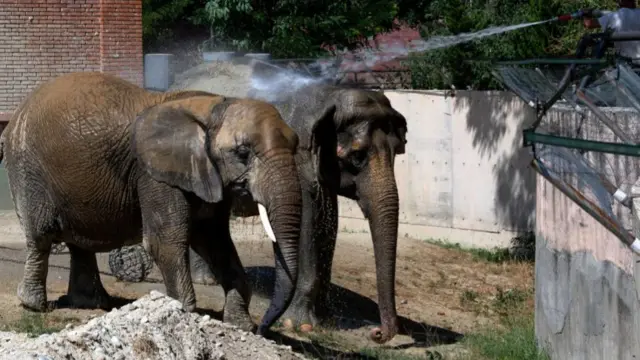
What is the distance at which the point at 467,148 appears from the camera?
794 inches

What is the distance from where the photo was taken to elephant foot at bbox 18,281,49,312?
13.0 m

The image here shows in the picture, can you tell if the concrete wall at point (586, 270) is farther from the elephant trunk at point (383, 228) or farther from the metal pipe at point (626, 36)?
the elephant trunk at point (383, 228)

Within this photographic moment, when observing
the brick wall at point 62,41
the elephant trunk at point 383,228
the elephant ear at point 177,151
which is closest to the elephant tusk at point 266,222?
the elephant ear at point 177,151

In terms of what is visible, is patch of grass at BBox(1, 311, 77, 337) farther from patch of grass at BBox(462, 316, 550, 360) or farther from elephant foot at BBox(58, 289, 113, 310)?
patch of grass at BBox(462, 316, 550, 360)

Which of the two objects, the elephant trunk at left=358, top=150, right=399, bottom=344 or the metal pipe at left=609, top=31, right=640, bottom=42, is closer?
the metal pipe at left=609, top=31, right=640, bottom=42

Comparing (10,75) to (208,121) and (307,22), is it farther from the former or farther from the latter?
(208,121)

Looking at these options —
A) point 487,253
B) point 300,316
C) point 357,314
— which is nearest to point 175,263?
point 300,316

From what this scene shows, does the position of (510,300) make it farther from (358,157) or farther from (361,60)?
(361,60)

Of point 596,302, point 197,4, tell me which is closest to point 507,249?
point 596,302

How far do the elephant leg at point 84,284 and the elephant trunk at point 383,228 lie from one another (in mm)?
2751

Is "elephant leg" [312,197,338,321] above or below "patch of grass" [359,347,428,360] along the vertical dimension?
above

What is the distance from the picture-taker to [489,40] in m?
19.3

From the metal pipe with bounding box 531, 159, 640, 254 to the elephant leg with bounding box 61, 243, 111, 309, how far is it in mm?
5482

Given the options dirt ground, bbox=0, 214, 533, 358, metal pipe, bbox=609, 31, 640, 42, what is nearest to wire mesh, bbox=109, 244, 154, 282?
dirt ground, bbox=0, 214, 533, 358
